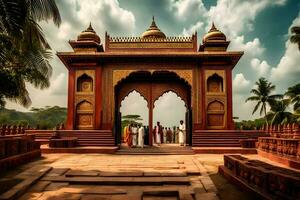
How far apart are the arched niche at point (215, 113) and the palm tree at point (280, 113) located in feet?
76.5

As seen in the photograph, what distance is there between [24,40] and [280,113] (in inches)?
1425

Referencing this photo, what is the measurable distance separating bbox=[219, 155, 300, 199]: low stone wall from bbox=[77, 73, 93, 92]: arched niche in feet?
38.0

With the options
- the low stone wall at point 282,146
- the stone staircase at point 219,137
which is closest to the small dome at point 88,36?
the stone staircase at point 219,137

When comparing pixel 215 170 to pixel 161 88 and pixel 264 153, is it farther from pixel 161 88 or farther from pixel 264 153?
pixel 161 88

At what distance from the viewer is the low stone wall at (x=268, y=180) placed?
165 inches

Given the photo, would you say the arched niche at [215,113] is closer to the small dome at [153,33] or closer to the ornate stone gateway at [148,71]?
the ornate stone gateway at [148,71]

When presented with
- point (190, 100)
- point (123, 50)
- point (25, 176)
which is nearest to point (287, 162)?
point (25, 176)

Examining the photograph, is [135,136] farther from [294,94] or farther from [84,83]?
[294,94]

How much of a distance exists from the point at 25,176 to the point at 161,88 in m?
11.6

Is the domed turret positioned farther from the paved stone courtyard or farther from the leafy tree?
the leafy tree

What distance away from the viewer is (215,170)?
8.72m

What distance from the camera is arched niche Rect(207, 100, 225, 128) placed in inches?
658

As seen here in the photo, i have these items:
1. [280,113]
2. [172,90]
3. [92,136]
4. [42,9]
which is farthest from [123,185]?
[280,113]

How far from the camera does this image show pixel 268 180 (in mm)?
4930
